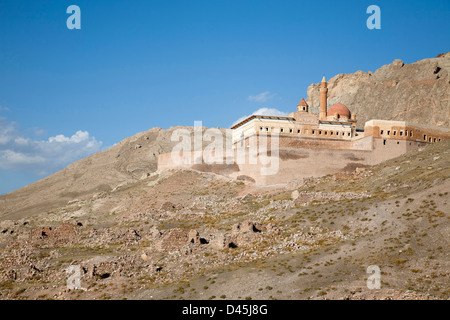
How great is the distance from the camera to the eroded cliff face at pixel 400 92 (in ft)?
309

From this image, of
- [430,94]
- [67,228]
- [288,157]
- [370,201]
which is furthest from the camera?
[430,94]

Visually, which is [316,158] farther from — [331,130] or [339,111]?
[339,111]

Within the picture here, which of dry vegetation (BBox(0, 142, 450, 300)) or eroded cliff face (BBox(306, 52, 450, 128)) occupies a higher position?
eroded cliff face (BBox(306, 52, 450, 128))

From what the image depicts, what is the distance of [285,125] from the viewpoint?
65562 mm

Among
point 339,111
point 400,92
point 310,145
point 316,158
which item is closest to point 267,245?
point 316,158

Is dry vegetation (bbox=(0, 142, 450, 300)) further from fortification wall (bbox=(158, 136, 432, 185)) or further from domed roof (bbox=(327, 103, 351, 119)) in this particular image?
domed roof (bbox=(327, 103, 351, 119))

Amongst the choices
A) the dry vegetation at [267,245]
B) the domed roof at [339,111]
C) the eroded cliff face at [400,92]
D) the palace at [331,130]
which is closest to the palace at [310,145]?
the palace at [331,130]

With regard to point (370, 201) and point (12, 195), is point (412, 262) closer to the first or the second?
point (370, 201)

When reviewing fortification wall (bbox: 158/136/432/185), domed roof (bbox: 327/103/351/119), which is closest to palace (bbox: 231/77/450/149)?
fortification wall (bbox: 158/136/432/185)

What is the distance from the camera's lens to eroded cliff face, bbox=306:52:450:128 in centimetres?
9425

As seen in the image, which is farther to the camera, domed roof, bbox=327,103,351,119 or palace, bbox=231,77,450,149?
domed roof, bbox=327,103,351,119
